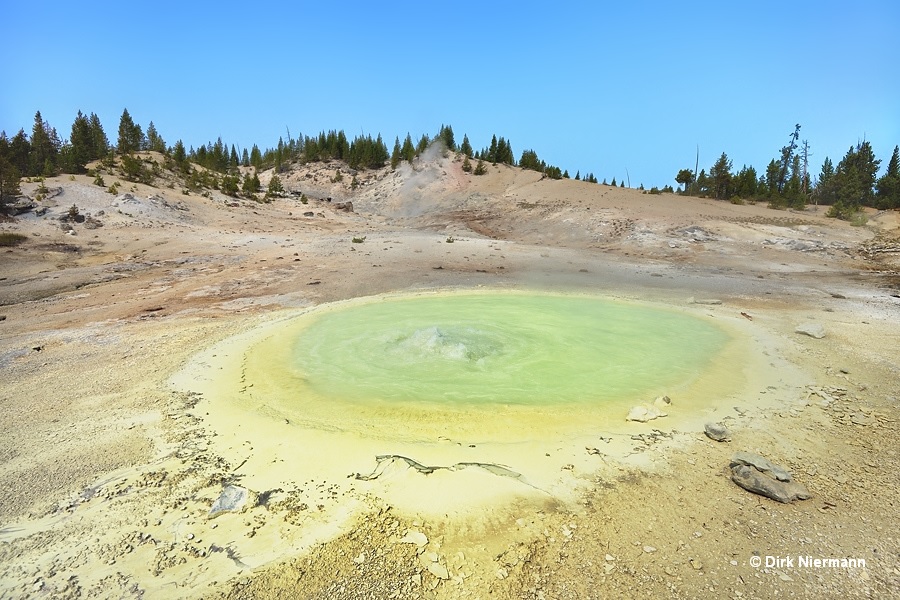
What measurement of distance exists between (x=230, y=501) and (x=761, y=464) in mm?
4575

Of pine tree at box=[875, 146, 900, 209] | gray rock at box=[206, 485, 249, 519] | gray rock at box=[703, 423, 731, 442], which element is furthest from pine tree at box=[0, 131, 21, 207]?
pine tree at box=[875, 146, 900, 209]

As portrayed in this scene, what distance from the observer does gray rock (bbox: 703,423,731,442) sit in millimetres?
4547

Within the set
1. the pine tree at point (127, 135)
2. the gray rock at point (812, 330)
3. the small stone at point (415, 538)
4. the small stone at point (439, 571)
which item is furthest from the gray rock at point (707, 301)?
the pine tree at point (127, 135)

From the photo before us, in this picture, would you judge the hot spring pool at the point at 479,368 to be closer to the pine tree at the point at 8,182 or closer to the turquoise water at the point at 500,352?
the turquoise water at the point at 500,352

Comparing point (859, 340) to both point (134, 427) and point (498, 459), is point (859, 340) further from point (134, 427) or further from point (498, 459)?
point (134, 427)

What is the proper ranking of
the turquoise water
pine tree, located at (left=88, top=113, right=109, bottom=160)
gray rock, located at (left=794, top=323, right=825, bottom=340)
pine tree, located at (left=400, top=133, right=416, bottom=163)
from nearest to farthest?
the turquoise water → gray rock, located at (left=794, top=323, right=825, bottom=340) → pine tree, located at (left=88, top=113, right=109, bottom=160) → pine tree, located at (left=400, top=133, right=416, bottom=163)

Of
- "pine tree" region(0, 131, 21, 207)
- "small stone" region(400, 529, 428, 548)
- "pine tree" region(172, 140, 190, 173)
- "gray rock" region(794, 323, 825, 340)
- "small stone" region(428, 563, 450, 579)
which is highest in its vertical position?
"pine tree" region(172, 140, 190, 173)

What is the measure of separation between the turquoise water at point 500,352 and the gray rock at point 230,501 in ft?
6.97

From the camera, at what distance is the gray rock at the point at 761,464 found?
3743 mm

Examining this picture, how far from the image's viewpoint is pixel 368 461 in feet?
14.0

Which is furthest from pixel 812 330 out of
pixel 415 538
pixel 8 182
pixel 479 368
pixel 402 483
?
pixel 8 182

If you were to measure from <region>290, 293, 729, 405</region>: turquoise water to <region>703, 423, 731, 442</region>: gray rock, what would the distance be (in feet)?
3.51

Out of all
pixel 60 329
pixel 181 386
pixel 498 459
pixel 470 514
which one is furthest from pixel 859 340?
pixel 60 329

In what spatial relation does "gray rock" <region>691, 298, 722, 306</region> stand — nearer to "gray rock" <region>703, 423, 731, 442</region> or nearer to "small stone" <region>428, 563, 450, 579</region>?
"gray rock" <region>703, 423, 731, 442</region>
